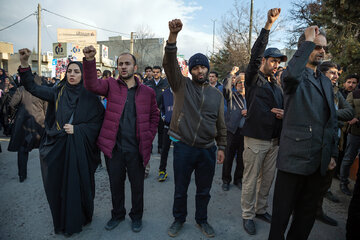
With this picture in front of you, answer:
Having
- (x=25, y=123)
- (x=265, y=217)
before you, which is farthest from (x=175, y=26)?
(x=25, y=123)

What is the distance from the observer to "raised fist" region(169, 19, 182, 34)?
2125mm

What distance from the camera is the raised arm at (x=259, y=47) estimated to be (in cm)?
215

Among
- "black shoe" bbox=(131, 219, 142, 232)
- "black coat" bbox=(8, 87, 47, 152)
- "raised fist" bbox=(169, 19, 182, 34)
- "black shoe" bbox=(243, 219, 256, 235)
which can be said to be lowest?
"black shoe" bbox=(131, 219, 142, 232)

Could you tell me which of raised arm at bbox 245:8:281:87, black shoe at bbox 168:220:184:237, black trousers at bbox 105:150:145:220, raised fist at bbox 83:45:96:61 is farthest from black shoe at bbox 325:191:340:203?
raised fist at bbox 83:45:96:61

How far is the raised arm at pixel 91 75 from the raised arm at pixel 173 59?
0.78 m

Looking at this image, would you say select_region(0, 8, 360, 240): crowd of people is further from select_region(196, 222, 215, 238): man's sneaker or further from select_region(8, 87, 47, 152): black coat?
select_region(8, 87, 47, 152): black coat

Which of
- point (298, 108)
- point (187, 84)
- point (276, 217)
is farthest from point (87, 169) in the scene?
point (298, 108)

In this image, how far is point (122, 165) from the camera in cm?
280

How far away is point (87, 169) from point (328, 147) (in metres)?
2.68

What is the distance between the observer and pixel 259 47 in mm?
2432

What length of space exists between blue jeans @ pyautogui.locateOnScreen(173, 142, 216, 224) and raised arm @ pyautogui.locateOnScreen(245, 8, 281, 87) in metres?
1.02

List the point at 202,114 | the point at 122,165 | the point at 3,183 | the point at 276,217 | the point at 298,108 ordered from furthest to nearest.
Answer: the point at 3,183 → the point at 122,165 → the point at 202,114 → the point at 276,217 → the point at 298,108

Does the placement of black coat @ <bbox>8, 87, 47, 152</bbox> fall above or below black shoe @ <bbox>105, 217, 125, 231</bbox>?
above

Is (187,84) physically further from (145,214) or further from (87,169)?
(145,214)
